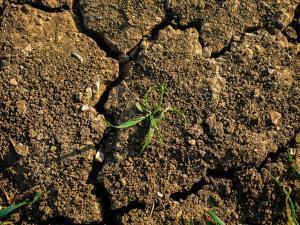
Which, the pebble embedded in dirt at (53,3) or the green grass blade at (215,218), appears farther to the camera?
the pebble embedded in dirt at (53,3)

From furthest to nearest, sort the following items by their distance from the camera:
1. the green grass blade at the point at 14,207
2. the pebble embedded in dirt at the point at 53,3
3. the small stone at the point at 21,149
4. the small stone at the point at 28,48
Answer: the pebble embedded in dirt at the point at 53,3, the small stone at the point at 28,48, the small stone at the point at 21,149, the green grass blade at the point at 14,207

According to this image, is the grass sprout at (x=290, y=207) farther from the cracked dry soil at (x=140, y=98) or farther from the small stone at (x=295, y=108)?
the small stone at (x=295, y=108)

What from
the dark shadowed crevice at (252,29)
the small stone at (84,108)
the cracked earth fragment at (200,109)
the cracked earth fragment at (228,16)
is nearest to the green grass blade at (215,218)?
the cracked earth fragment at (200,109)

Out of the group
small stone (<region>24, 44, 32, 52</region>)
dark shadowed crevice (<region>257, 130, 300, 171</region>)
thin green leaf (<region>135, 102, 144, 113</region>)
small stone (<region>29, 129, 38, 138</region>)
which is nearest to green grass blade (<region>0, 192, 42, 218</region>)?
small stone (<region>29, 129, 38, 138</region>)

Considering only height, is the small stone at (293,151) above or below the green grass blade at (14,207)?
above

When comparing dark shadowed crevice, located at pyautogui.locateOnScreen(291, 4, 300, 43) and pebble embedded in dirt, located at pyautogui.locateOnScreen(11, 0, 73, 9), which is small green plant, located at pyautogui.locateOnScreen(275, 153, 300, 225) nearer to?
dark shadowed crevice, located at pyautogui.locateOnScreen(291, 4, 300, 43)

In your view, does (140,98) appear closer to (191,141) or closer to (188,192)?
(191,141)
